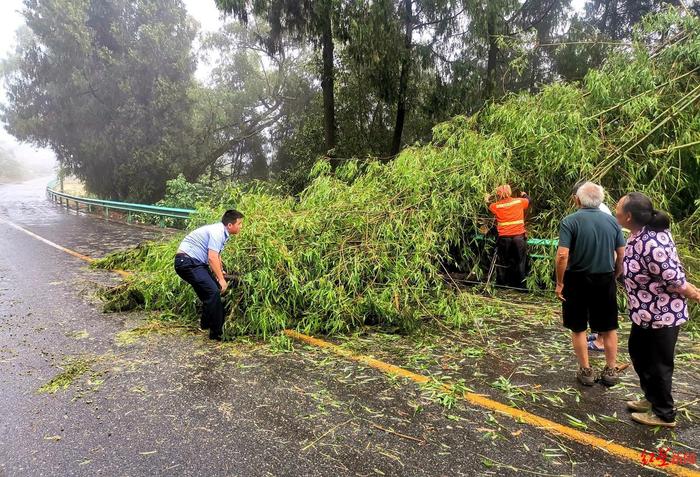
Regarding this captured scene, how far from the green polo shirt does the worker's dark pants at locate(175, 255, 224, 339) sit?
11.7 feet

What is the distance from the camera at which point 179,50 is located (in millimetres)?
23094

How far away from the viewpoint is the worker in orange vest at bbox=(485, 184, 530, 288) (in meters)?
6.71

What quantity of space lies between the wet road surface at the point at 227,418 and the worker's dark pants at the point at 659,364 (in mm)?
646

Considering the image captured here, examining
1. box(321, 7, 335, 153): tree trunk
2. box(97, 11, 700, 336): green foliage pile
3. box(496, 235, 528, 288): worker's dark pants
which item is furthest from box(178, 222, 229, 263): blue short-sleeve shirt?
box(321, 7, 335, 153): tree trunk

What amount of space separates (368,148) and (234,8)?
5980 millimetres

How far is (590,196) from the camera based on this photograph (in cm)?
389

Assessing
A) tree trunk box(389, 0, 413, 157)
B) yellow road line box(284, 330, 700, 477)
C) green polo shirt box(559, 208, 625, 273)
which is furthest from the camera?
tree trunk box(389, 0, 413, 157)

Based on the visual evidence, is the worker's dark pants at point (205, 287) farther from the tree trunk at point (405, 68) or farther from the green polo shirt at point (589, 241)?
the tree trunk at point (405, 68)

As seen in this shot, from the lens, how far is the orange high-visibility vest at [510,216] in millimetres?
6707

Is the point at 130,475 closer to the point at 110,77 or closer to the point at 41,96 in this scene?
the point at 110,77

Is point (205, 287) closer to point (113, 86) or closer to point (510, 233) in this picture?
point (510, 233)

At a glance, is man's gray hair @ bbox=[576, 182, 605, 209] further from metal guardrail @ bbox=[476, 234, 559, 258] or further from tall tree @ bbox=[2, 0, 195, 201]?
tall tree @ bbox=[2, 0, 195, 201]

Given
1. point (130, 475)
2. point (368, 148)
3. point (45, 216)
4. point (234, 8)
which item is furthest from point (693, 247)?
point (45, 216)

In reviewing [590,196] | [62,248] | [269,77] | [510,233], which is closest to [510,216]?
[510,233]
